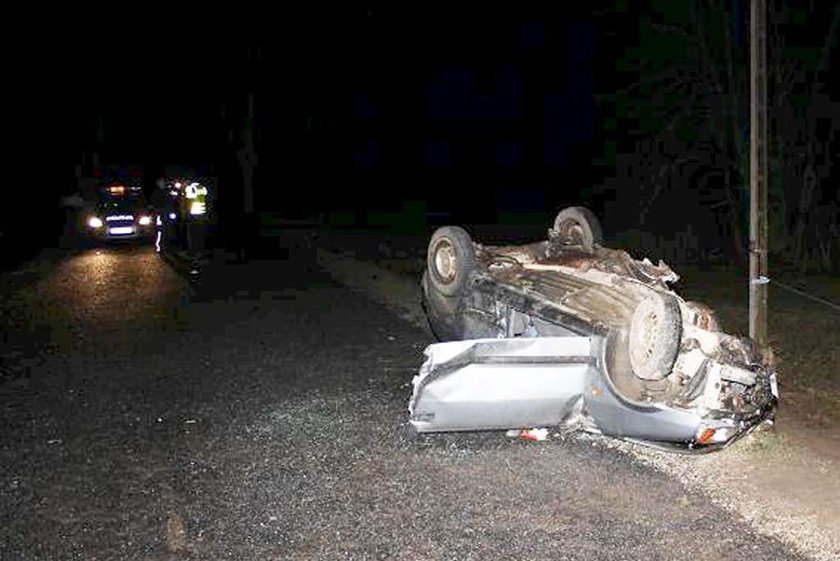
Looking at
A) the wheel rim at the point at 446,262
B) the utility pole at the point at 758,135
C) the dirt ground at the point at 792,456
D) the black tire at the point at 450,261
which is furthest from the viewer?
→ the wheel rim at the point at 446,262

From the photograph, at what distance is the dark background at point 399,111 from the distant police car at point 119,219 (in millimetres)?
2187

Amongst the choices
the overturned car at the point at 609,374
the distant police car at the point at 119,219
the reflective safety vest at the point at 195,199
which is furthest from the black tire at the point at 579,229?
the distant police car at the point at 119,219

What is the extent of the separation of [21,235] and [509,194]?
20095mm

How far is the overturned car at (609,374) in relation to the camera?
6117 mm

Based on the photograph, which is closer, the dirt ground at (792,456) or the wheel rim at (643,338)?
the dirt ground at (792,456)

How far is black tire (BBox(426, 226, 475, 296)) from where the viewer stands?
8.59 meters

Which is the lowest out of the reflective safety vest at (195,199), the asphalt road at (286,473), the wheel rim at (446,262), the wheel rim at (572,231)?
the asphalt road at (286,473)

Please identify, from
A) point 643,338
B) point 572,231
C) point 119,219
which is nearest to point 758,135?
point 643,338

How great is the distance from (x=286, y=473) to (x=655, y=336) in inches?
96.8

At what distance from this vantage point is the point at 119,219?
28.1 m

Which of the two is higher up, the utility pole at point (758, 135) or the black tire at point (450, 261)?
the utility pole at point (758, 135)

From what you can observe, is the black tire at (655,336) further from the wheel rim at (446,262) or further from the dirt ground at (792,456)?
the wheel rim at (446,262)

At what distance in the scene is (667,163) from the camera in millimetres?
21531

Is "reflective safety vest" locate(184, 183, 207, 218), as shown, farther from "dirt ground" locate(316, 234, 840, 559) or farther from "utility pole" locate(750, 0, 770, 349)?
"utility pole" locate(750, 0, 770, 349)
